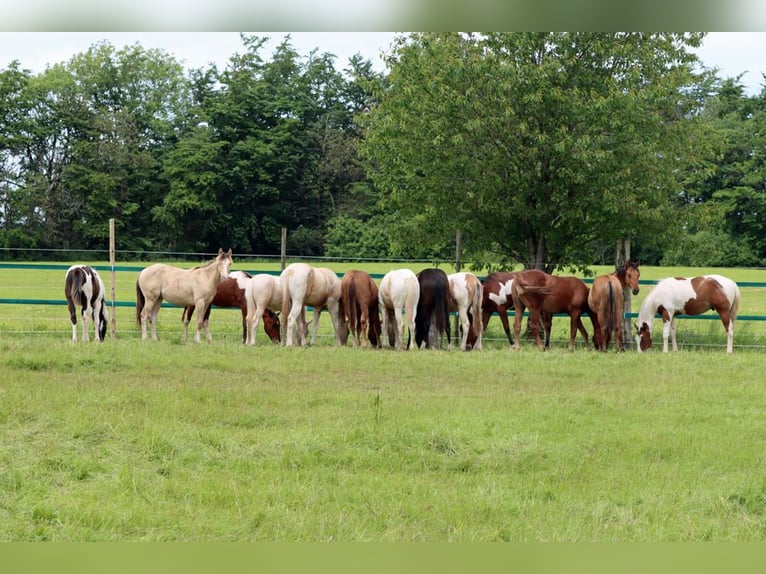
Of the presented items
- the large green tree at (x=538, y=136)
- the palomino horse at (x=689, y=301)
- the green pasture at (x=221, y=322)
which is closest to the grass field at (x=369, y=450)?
the palomino horse at (x=689, y=301)

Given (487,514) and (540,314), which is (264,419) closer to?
(487,514)

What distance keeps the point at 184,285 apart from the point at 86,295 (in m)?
1.55

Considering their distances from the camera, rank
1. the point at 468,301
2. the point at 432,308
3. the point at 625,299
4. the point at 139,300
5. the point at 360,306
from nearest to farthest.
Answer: the point at 432,308
the point at 360,306
the point at 468,301
the point at 139,300
the point at 625,299

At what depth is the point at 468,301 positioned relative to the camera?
1472cm

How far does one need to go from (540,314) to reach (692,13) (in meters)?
13.6

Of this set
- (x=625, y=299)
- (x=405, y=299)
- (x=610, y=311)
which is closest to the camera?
(x=610, y=311)

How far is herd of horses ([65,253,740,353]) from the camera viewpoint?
14.1m

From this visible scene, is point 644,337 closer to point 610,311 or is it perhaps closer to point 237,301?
point 610,311

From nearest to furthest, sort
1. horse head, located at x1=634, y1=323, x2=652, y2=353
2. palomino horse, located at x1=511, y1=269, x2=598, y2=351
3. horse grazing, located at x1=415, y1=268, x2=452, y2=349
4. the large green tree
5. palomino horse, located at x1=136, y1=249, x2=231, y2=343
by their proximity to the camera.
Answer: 1. horse grazing, located at x1=415, y1=268, x2=452, y2=349
2. horse head, located at x1=634, y1=323, x2=652, y2=353
3. palomino horse, located at x1=511, y1=269, x2=598, y2=351
4. palomino horse, located at x1=136, y1=249, x2=231, y2=343
5. the large green tree

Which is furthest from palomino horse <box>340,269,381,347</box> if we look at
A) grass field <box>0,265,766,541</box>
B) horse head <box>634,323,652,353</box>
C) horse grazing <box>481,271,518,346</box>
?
horse head <box>634,323,652,353</box>

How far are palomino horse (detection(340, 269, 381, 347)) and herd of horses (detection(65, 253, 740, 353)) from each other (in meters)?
0.02

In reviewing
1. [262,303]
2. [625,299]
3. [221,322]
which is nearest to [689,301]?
[625,299]

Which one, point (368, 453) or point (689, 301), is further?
point (689, 301)

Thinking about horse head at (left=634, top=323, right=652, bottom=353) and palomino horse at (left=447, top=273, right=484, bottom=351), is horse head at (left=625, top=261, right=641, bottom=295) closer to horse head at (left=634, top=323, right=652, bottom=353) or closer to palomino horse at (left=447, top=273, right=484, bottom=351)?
horse head at (left=634, top=323, right=652, bottom=353)
